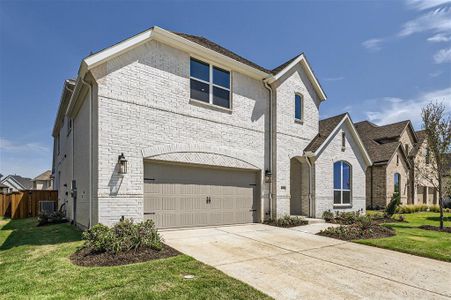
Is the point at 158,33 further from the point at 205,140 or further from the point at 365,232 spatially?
the point at 365,232

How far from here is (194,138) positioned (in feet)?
33.8

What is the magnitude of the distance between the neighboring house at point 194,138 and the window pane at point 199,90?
41 mm

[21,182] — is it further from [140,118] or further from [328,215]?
[328,215]

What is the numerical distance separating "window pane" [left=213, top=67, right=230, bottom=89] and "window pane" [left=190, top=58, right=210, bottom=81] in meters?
0.37

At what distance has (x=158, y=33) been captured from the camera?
30.9 feet

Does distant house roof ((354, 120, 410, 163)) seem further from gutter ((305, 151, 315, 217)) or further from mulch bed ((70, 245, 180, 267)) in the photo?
mulch bed ((70, 245, 180, 267))

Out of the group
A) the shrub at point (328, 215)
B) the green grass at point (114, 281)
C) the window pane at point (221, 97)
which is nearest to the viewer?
the green grass at point (114, 281)

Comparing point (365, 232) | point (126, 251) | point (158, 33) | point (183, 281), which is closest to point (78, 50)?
point (158, 33)

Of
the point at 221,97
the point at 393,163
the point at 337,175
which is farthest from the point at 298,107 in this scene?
the point at 393,163

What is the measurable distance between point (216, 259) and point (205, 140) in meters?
5.37

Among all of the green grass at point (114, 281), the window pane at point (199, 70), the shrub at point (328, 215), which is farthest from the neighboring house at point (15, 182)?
the green grass at point (114, 281)

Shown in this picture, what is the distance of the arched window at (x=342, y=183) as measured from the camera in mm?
15273

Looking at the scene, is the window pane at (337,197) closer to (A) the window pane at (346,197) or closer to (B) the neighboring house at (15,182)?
(A) the window pane at (346,197)

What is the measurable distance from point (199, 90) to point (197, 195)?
416 centimetres
